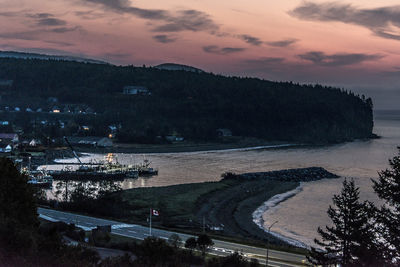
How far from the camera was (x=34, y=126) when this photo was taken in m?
118

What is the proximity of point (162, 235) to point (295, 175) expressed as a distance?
126ft

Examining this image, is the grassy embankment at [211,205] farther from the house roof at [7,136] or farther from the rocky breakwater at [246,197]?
the house roof at [7,136]

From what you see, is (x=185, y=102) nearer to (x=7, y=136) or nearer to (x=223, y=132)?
(x=223, y=132)

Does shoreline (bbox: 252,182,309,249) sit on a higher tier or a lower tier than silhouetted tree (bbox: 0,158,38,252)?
lower

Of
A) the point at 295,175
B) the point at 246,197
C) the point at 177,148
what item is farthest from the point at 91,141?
the point at 246,197

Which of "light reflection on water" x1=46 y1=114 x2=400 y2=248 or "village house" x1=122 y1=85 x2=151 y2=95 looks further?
"village house" x1=122 y1=85 x2=151 y2=95

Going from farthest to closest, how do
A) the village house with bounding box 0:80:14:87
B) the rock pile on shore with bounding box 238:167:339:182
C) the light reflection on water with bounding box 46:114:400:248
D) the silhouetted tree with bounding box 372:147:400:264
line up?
the village house with bounding box 0:80:14:87
the rock pile on shore with bounding box 238:167:339:182
the light reflection on water with bounding box 46:114:400:248
the silhouetted tree with bounding box 372:147:400:264

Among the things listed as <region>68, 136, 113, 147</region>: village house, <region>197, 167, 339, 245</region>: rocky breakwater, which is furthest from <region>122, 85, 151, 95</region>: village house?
<region>197, 167, 339, 245</region>: rocky breakwater

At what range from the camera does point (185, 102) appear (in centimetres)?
15875

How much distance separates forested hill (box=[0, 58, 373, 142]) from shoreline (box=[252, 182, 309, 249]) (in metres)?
68.0

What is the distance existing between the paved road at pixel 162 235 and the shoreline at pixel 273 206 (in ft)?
18.8

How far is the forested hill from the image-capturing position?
141 meters

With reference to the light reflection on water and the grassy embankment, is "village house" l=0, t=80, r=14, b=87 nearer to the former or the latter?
the light reflection on water

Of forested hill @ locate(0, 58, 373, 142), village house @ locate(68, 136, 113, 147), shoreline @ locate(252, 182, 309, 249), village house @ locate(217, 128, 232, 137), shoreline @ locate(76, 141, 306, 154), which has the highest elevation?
forested hill @ locate(0, 58, 373, 142)
